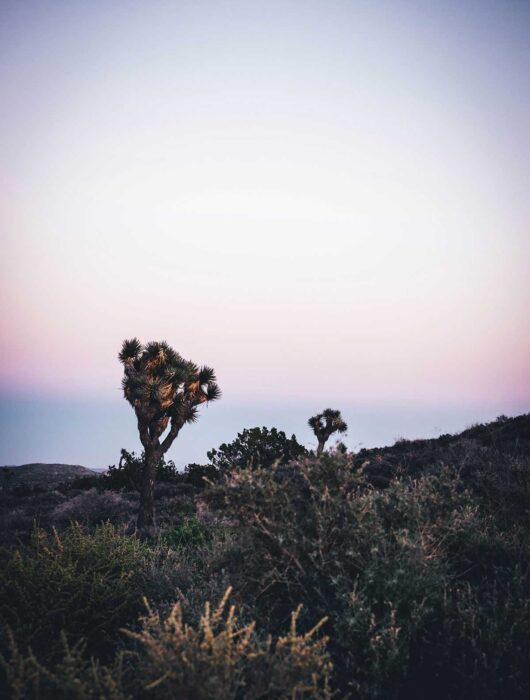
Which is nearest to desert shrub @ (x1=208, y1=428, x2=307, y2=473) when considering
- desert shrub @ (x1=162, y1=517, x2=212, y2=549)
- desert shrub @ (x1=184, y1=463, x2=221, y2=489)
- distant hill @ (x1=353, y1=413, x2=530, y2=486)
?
desert shrub @ (x1=184, y1=463, x2=221, y2=489)

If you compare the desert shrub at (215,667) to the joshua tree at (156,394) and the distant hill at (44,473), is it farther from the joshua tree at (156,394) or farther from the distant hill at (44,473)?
the distant hill at (44,473)

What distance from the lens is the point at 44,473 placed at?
4819cm

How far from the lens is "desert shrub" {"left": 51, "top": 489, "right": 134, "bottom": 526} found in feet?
69.4

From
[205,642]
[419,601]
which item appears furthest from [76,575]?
[419,601]

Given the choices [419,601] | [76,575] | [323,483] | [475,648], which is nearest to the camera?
[475,648]

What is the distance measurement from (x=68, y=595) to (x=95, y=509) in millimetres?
17830

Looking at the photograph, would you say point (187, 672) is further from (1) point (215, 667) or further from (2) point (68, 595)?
(2) point (68, 595)

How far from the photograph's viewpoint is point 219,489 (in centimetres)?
515

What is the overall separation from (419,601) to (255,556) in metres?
1.82

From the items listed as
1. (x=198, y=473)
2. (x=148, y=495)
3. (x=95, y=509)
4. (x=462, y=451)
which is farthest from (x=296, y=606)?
(x=198, y=473)

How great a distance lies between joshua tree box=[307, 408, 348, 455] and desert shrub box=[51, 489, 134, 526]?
45.0 feet

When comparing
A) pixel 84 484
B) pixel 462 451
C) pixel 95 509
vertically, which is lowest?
pixel 95 509

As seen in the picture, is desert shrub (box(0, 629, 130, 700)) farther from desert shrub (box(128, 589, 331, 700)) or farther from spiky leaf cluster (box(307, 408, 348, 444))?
spiky leaf cluster (box(307, 408, 348, 444))

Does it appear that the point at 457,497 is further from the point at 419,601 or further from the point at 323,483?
the point at 323,483
